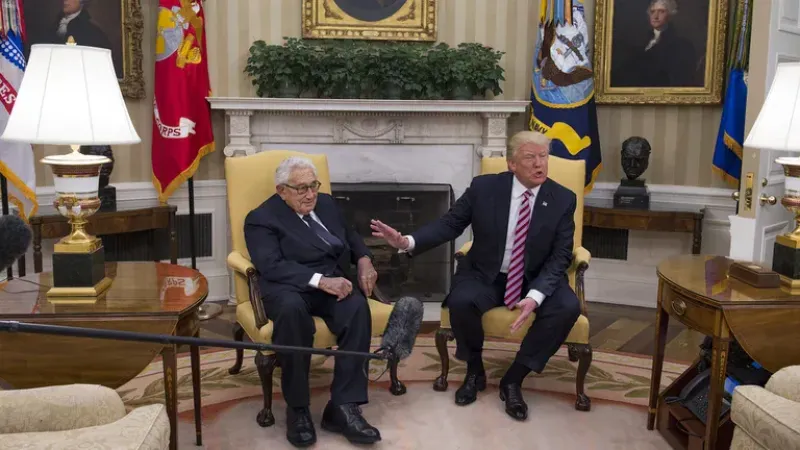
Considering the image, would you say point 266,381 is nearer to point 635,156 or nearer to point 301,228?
point 301,228

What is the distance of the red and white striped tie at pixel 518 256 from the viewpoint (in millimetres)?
3506

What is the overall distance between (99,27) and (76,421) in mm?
3689

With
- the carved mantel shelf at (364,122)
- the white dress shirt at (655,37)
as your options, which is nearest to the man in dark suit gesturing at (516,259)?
the carved mantel shelf at (364,122)

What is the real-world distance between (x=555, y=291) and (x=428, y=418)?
0.83m

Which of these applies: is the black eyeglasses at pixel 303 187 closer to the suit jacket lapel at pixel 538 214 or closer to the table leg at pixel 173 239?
the suit jacket lapel at pixel 538 214

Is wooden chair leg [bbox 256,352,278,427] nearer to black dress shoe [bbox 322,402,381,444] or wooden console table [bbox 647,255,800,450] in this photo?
black dress shoe [bbox 322,402,381,444]

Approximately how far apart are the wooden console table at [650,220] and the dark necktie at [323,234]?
94.6 inches

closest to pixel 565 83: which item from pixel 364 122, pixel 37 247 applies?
pixel 364 122

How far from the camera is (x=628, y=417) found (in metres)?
3.42

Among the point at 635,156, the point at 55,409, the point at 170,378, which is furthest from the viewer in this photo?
the point at 635,156

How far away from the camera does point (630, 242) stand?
Answer: 5.62 m

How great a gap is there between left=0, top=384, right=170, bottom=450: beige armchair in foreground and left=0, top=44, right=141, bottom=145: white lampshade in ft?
2.89

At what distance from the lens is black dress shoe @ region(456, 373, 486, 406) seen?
11.6ft

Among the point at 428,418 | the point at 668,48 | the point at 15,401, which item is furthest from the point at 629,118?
the point at 15,401
